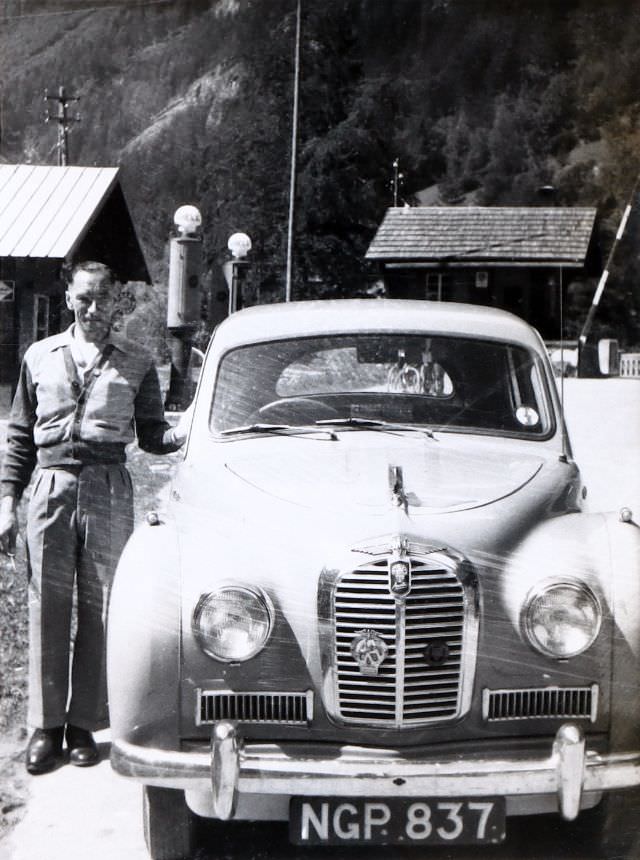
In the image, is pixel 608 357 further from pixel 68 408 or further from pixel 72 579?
pixel 72 579

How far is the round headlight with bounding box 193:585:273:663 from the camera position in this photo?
182 cm

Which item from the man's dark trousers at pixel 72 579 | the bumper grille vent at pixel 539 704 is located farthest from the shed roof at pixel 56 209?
the bumper grille vent at pixel 539 704

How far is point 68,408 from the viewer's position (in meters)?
2.50

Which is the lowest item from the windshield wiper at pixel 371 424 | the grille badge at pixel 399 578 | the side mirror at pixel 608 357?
the grille badge at pixel 399 578

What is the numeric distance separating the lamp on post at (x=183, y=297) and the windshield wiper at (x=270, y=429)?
1.10ft

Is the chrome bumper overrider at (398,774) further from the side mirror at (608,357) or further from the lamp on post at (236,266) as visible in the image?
the lamp on post at (236,266)

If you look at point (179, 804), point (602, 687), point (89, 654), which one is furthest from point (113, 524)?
point (602, 687)

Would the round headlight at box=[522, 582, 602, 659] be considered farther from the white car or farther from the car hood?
the car hood

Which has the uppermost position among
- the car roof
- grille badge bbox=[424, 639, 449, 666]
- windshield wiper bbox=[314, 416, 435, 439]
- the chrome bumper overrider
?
the car roof

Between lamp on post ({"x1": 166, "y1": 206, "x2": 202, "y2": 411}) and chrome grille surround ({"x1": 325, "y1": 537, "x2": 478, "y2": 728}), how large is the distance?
1164 millimetres

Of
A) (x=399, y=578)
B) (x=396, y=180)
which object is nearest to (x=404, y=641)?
(x=399, y=578)

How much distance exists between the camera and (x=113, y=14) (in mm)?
2916

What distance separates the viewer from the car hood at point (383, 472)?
6.73 feet

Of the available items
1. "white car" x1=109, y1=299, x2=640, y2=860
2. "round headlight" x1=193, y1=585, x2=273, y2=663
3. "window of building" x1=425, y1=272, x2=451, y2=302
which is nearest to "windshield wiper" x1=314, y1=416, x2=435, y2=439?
"white car" x1=109, y1=299, x2=640, y2=860
